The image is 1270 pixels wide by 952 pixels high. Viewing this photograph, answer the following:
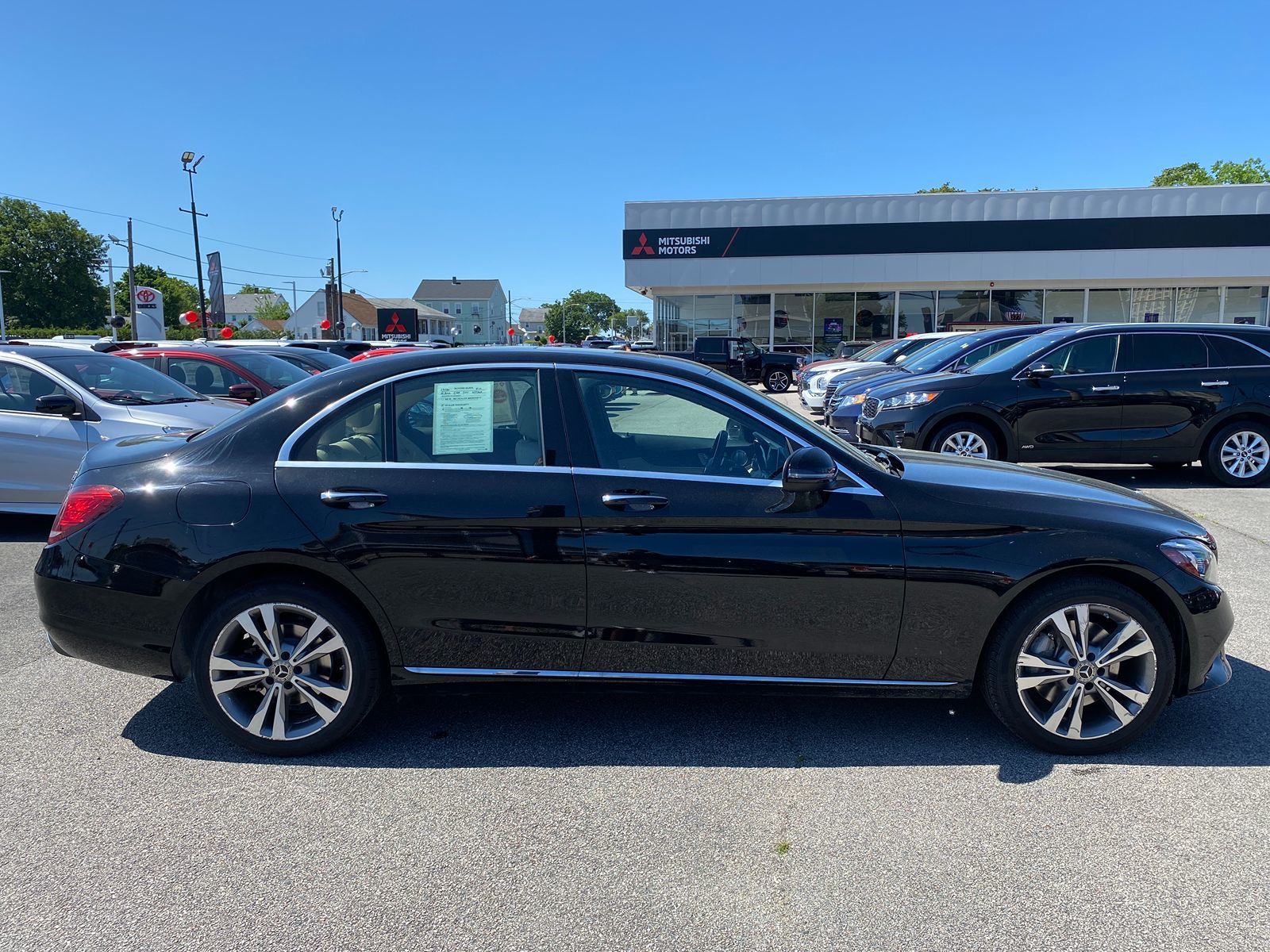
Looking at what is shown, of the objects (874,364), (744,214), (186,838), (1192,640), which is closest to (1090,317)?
(744,214)

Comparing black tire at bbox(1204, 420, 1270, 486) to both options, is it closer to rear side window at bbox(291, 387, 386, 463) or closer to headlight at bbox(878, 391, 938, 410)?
headlight at bbox(878, 391, 938, 410)

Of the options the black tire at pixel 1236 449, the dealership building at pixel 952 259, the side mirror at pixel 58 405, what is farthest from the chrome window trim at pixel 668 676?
the dealership building at pixel 952 259

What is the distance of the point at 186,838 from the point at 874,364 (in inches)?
609

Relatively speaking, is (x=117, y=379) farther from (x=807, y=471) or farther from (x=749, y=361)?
(x=749, y=361)

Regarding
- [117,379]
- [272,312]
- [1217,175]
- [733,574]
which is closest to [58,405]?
[117,379]

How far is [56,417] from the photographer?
298 inches

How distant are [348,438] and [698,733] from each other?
1922 mm

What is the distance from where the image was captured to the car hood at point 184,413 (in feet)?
25.3

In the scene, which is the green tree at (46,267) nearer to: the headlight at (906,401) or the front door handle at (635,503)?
the headlight at (906,401)

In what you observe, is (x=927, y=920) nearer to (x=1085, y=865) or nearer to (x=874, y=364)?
(x=1085, y=865)

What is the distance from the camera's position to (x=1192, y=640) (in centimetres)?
359

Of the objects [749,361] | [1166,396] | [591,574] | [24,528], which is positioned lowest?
[24,528]

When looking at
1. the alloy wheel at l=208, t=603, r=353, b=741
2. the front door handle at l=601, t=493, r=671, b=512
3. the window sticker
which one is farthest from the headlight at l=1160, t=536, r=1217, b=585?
the alloy wheel at l=208, t=603, r=353, b=741

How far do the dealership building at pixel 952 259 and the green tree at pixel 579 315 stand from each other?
97076 mm
